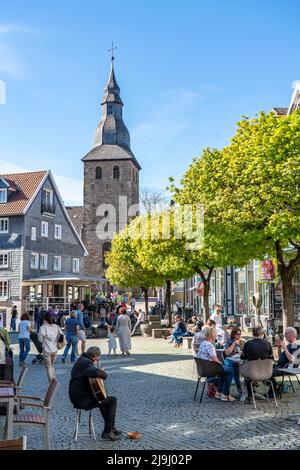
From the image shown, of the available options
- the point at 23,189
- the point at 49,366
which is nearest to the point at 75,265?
the point at 23,189

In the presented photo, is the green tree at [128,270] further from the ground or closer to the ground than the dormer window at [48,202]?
closer to the ground

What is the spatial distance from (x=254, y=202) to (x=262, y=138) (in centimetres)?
202

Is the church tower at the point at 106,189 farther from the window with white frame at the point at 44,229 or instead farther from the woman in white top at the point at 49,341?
the woman in white top at the point at 49,341

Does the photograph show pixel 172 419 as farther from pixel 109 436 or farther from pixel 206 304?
pixel 206 304

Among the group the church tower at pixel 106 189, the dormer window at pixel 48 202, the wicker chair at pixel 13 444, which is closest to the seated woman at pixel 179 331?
the wicker chair at pixel 13 444

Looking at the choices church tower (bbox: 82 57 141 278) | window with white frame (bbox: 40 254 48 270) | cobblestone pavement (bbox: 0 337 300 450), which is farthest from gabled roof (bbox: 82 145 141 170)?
cobblestone pavement (bbox: 0 337 300 450)

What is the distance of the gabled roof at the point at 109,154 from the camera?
252ft

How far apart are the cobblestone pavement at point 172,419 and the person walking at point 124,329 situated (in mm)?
4659

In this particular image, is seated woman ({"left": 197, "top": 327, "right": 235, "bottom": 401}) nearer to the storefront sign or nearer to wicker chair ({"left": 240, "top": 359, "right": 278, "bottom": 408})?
wicker chair ({"left": 240, "top": 359, "right": 278, "bottom": 408})

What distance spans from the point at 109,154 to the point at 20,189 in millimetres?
34380

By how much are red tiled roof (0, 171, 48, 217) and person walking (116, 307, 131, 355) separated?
24264mm

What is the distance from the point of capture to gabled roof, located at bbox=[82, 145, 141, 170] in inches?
3027

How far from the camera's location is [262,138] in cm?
1627

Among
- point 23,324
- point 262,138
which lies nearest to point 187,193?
point 262,138
